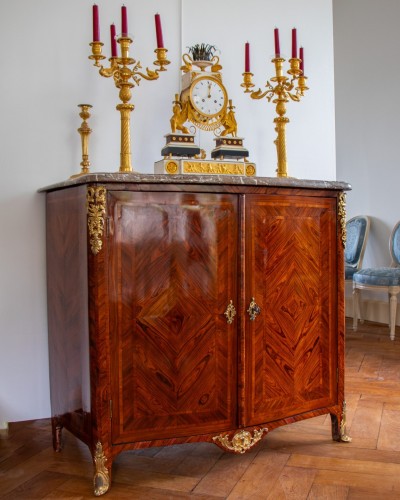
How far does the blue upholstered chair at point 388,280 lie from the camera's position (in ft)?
14.1

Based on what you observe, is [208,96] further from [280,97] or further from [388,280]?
[388,280]

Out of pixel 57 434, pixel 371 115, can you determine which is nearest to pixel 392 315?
pixel 371 115

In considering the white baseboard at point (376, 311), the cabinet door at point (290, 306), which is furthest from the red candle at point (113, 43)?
the white baseboard at point (376, 311)

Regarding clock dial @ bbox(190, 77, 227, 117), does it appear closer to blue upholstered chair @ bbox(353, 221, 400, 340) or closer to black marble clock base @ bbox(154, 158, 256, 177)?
black marble clock base @ bbox(154, 158, 256, 177)

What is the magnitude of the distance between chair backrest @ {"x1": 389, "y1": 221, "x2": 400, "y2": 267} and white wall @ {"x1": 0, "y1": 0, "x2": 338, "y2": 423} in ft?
7.97

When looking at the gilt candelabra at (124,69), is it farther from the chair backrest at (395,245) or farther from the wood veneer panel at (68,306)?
the chair backrest at (395,245)

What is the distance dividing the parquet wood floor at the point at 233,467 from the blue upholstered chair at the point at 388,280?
5.76 feet

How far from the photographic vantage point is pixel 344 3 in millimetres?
5270

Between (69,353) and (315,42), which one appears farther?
(315,42)

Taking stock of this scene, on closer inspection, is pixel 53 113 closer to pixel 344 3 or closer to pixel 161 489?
pixel 161 489

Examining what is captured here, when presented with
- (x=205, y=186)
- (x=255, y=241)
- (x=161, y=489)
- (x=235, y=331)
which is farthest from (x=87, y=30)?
(x=161, y=489)

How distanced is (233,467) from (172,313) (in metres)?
0.61

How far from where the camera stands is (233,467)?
213cm

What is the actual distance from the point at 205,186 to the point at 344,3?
13.1 feet
